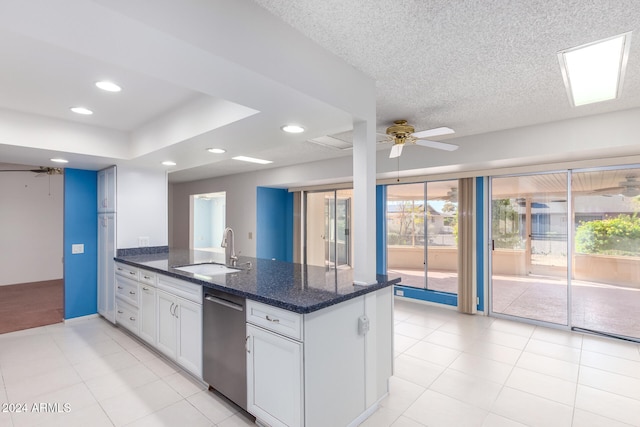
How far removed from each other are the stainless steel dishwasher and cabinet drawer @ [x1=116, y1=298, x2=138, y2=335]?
4.76 ft

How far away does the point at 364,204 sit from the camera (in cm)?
218

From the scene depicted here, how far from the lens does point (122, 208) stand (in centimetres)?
399

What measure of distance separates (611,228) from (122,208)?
20.0ft

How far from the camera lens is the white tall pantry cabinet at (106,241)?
3.95 meters

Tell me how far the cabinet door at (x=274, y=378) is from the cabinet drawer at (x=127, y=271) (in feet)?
6.92

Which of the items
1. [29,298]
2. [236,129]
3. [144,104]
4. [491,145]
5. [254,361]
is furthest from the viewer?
[29,298]

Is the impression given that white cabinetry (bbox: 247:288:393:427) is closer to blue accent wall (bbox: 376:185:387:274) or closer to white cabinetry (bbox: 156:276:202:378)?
white cabinetry (bbox: 156:276:202:378)

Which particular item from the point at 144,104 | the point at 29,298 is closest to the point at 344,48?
the point at 144,104

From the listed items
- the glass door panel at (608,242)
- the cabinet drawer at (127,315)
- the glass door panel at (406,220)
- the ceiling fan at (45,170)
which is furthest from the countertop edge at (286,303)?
the ceiling fan at (45,170)

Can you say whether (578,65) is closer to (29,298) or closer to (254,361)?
(254,361)

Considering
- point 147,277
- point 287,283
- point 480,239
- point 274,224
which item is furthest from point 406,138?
point 274,224

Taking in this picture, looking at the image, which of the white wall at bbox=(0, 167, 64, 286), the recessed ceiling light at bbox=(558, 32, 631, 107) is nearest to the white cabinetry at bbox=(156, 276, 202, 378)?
the recessed ceiling light at bbox=(558, 32, 631, 107)

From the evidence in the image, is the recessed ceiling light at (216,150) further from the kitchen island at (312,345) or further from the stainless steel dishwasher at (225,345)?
the stainless steel dishwasher at (225,345)

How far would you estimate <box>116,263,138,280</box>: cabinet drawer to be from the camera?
11.3 feet
